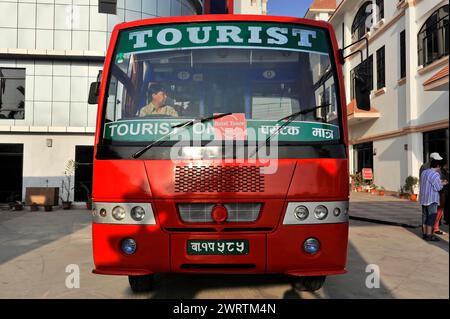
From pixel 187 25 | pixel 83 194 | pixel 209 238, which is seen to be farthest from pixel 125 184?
pixel 83 194

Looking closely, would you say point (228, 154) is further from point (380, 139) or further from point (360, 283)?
point (380, 139)

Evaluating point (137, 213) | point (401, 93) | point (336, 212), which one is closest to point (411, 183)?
point (401, 93)

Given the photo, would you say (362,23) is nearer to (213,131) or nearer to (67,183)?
(67,183)

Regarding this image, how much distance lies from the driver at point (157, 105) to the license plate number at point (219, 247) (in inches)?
50.9

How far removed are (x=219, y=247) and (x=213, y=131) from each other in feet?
3.60

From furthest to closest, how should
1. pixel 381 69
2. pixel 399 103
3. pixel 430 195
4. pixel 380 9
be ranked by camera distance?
pixel 380 9 → pixel 381 69 → pixel 399 103 → pixel 430 195

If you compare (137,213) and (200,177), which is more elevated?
(200,177)

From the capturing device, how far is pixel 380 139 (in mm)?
19891

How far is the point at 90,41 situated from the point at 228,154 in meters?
13.7

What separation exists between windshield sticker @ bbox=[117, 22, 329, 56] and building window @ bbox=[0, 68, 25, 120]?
13.3m

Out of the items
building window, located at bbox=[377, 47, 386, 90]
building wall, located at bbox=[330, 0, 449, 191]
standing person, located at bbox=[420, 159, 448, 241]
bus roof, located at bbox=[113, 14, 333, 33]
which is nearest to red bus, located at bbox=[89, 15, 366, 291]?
bus roof, located at bbox=[113, 14, 333, 33]

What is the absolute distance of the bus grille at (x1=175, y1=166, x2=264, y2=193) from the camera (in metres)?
3.70

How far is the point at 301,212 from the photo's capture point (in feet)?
12.3

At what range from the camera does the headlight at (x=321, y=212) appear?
375cm
